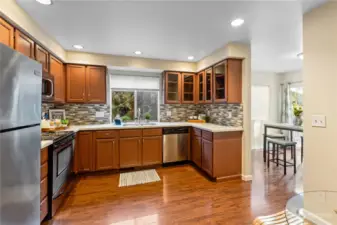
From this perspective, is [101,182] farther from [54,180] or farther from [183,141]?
[183,141]

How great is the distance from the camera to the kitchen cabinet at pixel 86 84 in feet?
11.7

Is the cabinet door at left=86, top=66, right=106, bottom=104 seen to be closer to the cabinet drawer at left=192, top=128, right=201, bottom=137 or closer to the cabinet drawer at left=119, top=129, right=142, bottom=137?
the cabinet drawer at left=119, top=129, right=142, bottom=137

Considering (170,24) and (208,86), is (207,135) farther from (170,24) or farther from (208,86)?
(170,24)

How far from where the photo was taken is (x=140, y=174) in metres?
3.40

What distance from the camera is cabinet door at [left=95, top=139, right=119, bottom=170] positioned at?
133 inches

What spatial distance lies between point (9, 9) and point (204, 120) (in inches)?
147

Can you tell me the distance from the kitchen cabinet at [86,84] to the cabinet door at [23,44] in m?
1.26

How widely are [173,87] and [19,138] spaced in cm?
343

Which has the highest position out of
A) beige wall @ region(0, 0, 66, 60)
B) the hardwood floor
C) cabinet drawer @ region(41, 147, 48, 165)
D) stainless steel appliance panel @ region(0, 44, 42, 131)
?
beige wall @ region(0, 0, 66, 60)

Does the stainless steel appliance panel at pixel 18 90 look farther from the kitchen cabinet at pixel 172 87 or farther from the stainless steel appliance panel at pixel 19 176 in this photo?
the kitchen cabinet at pixel 172 87

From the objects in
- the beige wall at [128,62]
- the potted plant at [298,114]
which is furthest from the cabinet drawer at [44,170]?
the potted plant at [298,114]

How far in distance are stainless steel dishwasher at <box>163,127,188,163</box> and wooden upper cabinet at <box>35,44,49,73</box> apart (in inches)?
92.3

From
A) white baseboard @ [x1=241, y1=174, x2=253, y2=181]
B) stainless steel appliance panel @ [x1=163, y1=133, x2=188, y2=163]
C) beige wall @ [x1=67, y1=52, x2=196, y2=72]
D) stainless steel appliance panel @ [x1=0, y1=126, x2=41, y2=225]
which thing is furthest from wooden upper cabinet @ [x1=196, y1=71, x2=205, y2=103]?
stainless steel appliance panel @ [x1=0, y1=126, x2=41, y2=225]

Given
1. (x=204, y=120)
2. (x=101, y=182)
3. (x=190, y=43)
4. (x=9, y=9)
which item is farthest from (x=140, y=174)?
(x=9, y=9)
